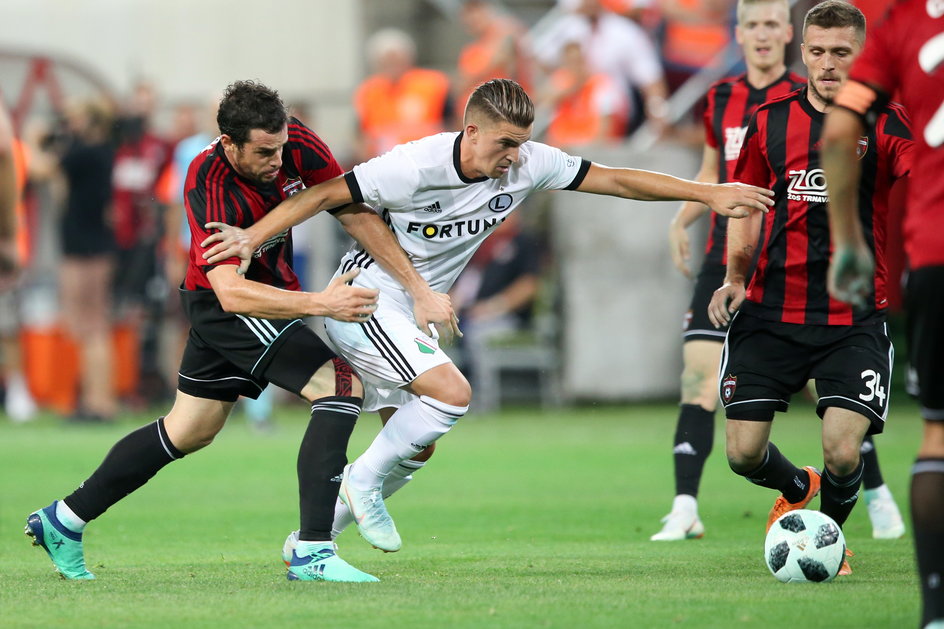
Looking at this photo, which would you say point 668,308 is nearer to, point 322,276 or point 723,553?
point 322,276

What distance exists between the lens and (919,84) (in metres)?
4.55

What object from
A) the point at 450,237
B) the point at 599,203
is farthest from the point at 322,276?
the point at 450,237

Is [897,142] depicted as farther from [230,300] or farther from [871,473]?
[230,300]

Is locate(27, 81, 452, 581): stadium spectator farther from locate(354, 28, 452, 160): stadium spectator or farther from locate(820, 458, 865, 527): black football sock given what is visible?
locate(354, 28, 452, 160): stadium spectator

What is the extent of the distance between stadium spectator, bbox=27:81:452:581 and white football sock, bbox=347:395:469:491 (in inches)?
11.8

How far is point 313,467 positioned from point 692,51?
1097 centimetres

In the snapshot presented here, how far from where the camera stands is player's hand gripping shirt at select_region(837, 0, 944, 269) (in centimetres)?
446

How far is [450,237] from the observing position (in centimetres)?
659

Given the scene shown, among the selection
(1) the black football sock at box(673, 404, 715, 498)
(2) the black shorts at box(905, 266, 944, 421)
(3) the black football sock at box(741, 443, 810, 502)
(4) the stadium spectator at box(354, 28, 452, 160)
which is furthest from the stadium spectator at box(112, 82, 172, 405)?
(2) the black shorts at box(905, 266, 944, 421)

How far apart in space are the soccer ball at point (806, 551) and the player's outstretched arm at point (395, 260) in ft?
5.54

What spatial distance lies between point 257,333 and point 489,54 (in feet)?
33.9

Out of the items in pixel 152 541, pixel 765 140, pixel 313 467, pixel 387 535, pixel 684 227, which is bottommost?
pixel 152 541

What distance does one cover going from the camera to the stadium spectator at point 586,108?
1545 cm

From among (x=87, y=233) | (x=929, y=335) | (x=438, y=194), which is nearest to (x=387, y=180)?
(x=438, y=194)
